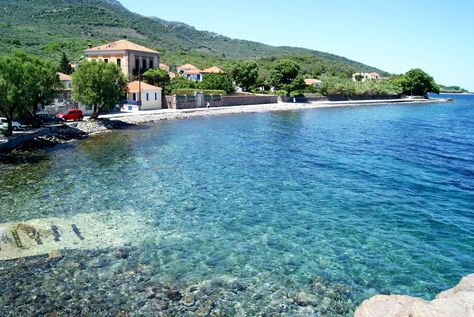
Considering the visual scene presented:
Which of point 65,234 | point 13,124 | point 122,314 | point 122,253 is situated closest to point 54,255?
point 65,234

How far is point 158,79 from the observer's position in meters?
75.2

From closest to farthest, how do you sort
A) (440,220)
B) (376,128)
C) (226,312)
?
(226,312)
(440,220)
(376,128)

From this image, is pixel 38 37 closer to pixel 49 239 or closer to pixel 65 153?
pixel 65 153

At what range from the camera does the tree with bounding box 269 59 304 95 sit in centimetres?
10462

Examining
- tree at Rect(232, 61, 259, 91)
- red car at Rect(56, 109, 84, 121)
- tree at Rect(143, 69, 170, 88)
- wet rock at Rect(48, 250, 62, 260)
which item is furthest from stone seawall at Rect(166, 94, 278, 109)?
wet rock at Rect(48, 250, 62, 260)

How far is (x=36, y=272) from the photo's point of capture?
47.7ft

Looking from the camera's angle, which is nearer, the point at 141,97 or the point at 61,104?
the point at 61,104

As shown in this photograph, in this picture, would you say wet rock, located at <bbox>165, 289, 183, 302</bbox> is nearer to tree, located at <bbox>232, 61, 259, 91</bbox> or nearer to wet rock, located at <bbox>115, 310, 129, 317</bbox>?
wet rock, located at <bbox>115, 310, 129, 317</bbox>

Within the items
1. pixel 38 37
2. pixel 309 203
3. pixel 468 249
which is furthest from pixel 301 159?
pixel 38 37

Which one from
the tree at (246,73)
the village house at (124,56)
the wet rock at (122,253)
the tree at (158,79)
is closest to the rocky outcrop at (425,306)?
the wet rock at (122,253)

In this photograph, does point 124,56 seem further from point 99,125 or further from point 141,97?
point 99,125

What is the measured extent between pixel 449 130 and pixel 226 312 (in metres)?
62.2

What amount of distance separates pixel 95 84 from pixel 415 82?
136 m

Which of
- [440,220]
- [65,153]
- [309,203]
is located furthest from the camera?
[65,153]
